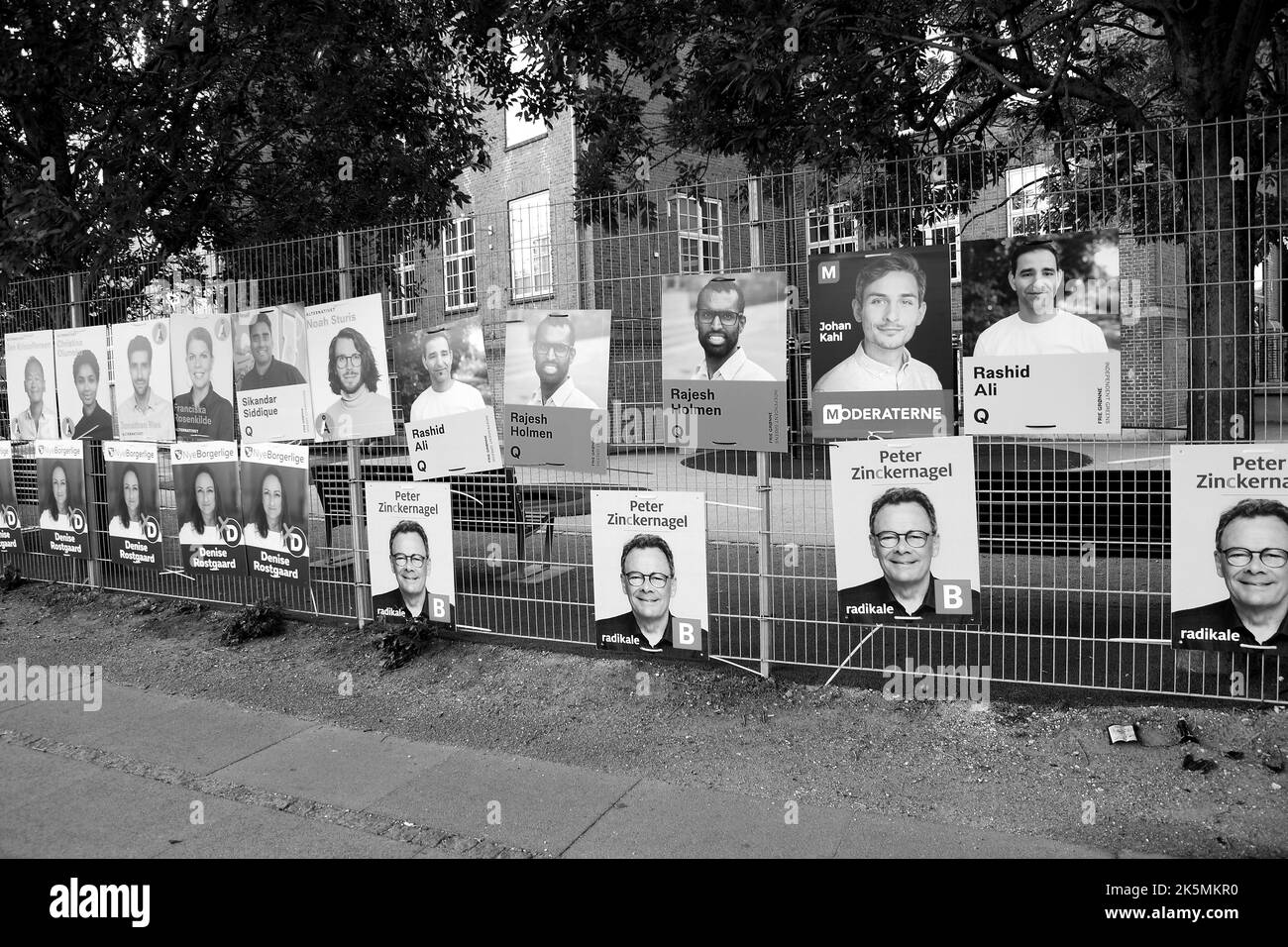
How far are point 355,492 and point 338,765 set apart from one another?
2.38m

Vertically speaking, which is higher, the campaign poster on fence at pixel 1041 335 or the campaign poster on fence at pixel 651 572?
the campaign poster on fence at pixel 1041 335

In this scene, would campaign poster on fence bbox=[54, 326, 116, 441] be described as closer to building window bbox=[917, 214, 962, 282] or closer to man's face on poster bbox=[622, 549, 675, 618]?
man's face on poster bbox=[622, 549, 675, 618]

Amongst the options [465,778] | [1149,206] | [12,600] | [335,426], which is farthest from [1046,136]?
[12,600]

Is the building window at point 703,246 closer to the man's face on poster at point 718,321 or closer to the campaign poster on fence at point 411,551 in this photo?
the man's face on poster at point 718,321

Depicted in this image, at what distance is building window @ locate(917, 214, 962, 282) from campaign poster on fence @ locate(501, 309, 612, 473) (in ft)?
6.35

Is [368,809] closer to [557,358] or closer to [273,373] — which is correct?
[557,358]

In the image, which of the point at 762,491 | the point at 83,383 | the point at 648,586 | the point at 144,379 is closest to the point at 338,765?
the point at 648,586

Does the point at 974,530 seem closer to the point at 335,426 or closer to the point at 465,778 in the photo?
the point at 465,778

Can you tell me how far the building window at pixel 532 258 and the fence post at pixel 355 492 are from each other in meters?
1.50

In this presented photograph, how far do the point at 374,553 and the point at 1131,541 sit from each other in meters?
4.94

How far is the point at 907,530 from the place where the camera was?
5.38m

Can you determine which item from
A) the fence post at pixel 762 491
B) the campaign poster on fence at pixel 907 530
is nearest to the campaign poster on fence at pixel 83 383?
the fence post at pixel 762 491

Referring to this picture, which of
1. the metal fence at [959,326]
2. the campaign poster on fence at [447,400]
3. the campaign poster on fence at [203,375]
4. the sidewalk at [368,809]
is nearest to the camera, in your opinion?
the sidewalk at [368,809]

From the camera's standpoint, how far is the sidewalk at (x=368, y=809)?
14.3 ft
